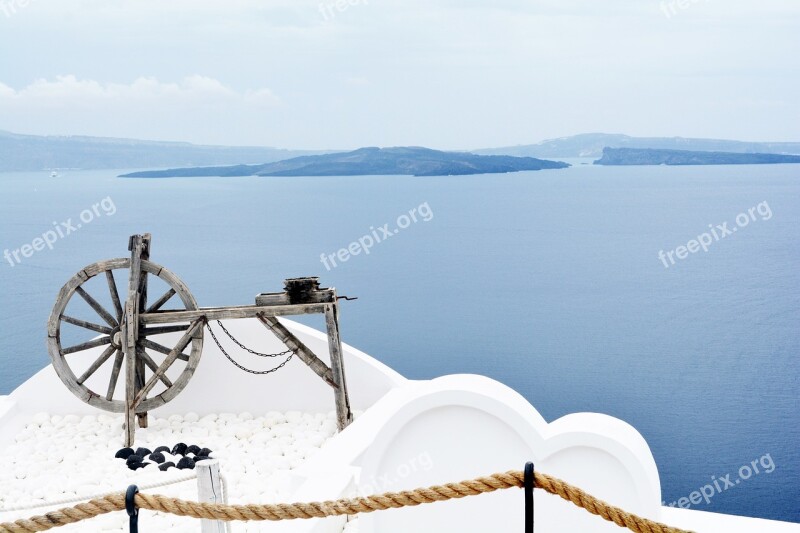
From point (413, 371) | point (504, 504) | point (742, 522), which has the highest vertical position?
point (504, 504)

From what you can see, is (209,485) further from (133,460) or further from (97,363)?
(97,363)

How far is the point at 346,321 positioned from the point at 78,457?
44.3 metres

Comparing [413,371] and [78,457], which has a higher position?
[78,457]

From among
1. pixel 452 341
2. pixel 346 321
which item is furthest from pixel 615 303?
pixel 346 321

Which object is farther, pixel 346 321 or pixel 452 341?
pixel 346 321

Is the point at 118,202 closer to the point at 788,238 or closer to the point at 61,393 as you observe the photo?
the point at 788,238

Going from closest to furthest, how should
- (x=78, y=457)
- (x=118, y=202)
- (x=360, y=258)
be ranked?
(x=78, y=457)
(x=360, y=258)
(x=118, y=202)

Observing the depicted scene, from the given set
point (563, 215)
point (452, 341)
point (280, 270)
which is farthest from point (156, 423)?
point (563, 215)

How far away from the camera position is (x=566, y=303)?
175ft

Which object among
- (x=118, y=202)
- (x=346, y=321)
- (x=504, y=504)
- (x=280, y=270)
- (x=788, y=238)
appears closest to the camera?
(x=504, y=504)

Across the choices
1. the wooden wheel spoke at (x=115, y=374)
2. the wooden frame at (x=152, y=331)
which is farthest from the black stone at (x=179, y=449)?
the wooden wheel spoke at (x=115, y=374)

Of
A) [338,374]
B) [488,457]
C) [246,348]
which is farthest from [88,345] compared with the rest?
[488,457]

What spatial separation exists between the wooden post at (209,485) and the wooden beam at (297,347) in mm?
4082

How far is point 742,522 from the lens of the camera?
6.69 metres
